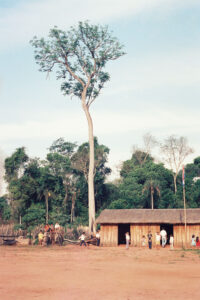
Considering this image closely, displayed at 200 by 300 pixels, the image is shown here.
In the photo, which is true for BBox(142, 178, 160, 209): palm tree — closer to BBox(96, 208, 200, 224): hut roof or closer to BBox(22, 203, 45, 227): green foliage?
BBox(22, 203, 45, 227): green foliage

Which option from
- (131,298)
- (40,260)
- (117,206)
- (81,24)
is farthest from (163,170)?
(131,298)

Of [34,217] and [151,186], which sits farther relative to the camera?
[151,186]

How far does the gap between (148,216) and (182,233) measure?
9.07 feet

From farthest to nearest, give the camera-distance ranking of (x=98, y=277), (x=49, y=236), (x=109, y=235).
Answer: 1. (x=109, y=235)
2. (x=49, y=236)
3. (x=98, y=277)

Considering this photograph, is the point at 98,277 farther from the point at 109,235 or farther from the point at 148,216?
the point at 148,216

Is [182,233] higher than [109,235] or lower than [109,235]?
higher

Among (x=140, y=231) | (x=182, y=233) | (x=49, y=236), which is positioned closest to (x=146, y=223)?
(x=140, y=231)

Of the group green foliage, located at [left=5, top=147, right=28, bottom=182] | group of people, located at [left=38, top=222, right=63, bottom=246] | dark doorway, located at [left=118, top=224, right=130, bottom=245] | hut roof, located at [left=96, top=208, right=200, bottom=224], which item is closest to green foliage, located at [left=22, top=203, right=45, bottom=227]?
green foliage, located at [left=5, top=147, right=28, bottom=182]

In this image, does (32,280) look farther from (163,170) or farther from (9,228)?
(163,170)

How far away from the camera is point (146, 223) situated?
2553 cm

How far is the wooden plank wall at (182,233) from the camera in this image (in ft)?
80.7

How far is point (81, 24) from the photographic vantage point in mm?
30516

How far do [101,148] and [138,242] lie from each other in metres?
20.3

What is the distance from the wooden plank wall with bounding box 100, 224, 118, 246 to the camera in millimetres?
25953
